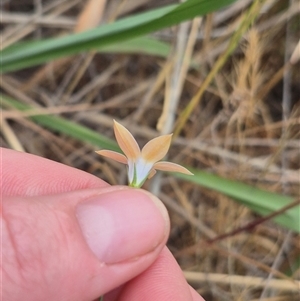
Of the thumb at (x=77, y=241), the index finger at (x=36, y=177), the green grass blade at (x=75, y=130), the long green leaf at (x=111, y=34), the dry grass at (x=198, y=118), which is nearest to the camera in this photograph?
the thumb at (x=77, y=241)

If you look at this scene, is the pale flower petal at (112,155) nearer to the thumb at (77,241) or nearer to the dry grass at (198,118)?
the thumb at (77,241)

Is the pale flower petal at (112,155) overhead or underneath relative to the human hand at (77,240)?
overhead

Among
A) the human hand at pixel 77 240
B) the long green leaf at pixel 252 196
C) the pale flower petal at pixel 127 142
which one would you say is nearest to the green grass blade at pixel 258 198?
the long green leaf at pixel 252 196

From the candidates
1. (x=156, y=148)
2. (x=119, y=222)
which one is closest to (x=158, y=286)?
(x=119, y=222)

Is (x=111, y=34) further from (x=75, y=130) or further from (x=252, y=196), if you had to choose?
(x=252, y=196)

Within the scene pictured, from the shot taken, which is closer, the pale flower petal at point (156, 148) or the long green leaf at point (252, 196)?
the pale flower petal at point (156, 148)

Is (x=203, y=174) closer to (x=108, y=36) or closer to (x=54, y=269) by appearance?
(x=108, y=36)

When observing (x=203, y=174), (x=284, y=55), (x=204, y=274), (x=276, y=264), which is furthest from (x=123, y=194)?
(x=284, y=55)

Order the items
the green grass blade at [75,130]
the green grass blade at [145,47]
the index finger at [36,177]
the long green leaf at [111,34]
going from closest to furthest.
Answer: the long green leaf at [111,34]
the index finger at [36,177]
the green grass blade at [75,130]
the green grass blade at [145,47]
